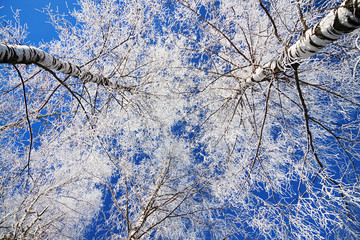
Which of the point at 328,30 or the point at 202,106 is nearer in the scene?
the point at 328,30

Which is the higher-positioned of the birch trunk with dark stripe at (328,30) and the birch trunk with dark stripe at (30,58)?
the birch trunk with dark stripe at (30,58)

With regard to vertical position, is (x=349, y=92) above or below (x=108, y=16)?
below

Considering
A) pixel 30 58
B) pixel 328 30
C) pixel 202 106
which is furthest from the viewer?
pixel 202 106

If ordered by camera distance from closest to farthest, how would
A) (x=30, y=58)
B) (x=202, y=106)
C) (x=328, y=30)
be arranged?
(x=328, y=30), (x=30, y=58), (x=202, y=106)

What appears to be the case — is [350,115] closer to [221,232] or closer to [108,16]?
[221,232]

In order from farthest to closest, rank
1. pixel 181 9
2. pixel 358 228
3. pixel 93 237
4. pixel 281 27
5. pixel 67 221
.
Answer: pixel 93 237 < pixel 67 221 < pixel 181 9 < pixel 281 27 < pixel 358 228

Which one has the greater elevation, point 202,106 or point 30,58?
point 30,58

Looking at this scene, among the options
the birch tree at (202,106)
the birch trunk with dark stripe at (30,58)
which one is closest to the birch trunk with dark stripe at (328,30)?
the birch tree at (202,106)

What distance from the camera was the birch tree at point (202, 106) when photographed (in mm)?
1604

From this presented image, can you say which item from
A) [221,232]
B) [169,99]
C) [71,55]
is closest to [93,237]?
[221,232]

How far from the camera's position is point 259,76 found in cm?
193

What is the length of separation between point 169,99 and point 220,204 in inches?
103

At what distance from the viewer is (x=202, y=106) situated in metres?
3.12

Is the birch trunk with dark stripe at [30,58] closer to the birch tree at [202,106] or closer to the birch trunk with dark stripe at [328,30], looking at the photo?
the birch tree at [202,106]
